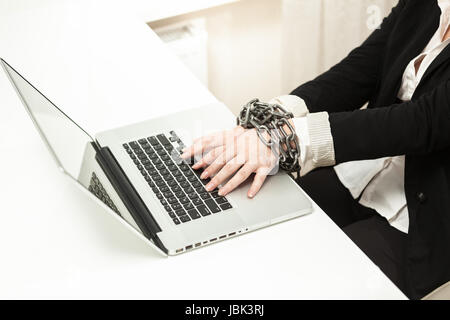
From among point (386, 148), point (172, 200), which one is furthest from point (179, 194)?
point (386, 148)

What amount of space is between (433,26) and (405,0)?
0.32 ft

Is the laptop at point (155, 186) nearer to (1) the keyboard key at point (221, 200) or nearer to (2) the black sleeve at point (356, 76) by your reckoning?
(1) the keyboard key at point (221, 200)

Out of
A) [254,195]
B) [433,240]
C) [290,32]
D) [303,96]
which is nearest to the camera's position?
[254,195]

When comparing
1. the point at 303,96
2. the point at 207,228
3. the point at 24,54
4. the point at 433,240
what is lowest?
the point at 433,240

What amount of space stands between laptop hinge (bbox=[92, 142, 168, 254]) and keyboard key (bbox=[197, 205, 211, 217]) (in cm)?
7

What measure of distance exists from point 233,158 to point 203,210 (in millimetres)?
Result: 112

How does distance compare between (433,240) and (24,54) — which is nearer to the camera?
(433,240)

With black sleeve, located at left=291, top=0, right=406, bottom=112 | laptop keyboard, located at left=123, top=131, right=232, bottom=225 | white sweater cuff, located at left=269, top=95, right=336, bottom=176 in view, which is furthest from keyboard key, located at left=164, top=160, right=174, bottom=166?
black sleeve, located at left=291, top=0, right=406, bottom=112

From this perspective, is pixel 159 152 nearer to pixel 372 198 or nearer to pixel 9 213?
pixel 9 213

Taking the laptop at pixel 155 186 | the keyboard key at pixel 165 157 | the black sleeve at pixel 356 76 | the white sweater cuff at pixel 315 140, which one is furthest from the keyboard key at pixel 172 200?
the black sleeve at pixel 356 76

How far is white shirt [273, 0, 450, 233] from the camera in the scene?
1.00 metres

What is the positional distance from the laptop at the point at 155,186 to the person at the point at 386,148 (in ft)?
0.10

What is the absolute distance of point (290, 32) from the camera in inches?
73.5
